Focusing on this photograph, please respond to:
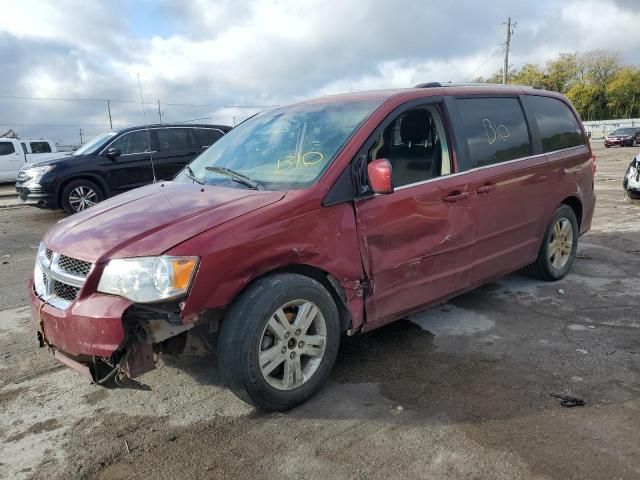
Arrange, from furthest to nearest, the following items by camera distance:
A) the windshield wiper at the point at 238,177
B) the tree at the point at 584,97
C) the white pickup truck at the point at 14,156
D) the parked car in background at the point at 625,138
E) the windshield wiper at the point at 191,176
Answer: the tree at the point at 584,97 < the parked car in background at the point at 625,138 < the white pickup truck at the point at 14,156 < the windshield wiper at the point at 191,176 < the windshield wiper at the point at 238,177

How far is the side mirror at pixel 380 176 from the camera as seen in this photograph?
3160 millimetres

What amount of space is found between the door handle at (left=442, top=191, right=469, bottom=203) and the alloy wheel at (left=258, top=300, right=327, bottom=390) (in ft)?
4.44

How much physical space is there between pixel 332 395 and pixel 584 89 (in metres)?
83.6

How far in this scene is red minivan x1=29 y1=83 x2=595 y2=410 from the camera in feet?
8.86

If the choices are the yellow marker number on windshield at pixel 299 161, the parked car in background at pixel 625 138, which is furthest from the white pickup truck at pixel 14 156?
the parked car in background at pixel 625 138

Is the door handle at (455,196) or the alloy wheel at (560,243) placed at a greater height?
the door handle at (455,196)

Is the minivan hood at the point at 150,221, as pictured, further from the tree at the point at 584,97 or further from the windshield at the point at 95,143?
the tree at the point at 584,97

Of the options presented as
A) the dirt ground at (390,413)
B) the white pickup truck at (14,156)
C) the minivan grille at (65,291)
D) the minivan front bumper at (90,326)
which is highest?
the white pickup truck at (14,156)

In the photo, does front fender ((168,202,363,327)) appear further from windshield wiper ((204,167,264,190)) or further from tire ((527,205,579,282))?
tire ((527,205,579,282))

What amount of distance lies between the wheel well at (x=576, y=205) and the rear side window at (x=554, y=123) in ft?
1.73

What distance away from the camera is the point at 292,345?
119 inches

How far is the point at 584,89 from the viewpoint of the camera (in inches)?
2943

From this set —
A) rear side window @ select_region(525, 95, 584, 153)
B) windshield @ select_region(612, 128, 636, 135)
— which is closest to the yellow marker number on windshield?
rear side window @ select_region(525, 95, 584, 153)

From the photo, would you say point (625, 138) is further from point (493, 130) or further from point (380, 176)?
point (380, 176)
